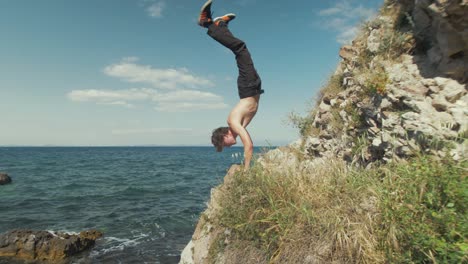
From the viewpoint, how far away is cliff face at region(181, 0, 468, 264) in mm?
4812

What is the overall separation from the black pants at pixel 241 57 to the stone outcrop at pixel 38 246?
13.0 m

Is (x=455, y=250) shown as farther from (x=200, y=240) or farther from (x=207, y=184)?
(x=207, y=184)

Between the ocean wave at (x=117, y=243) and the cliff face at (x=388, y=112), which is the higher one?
the cliff face at (x=388, y=112)

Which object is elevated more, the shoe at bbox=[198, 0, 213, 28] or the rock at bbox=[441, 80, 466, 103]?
the shoe at bbox=[198, 0, 213, 28]

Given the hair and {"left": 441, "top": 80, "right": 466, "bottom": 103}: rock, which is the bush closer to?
{"left": 441, "top": 80, "right": 466, "bottom": 103}: rock

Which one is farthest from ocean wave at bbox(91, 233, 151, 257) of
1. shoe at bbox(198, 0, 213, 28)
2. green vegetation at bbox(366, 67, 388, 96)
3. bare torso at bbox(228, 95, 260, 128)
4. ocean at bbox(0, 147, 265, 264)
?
green vegetation at bbox(366, 67, 388, 96)

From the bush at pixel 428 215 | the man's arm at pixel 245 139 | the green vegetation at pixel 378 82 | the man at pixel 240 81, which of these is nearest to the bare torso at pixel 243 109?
the man at pixel 240 81

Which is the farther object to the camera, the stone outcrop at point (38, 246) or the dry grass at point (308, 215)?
the stone outcrop at point (38, 246)

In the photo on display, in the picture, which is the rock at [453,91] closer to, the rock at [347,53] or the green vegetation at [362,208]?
the green vegetation at [362,208]

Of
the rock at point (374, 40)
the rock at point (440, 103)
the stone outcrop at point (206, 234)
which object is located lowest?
the stone outcrop at point (206, 234)

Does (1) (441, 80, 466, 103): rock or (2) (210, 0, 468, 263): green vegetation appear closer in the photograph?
(2) (210, 0, 468, 263): green vegetation

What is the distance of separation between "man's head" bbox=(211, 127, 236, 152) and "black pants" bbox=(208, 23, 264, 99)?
1134mm

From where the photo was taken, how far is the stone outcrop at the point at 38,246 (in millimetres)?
13312

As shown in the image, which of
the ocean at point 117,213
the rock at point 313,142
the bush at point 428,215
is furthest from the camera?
the ocean at point 117,213
